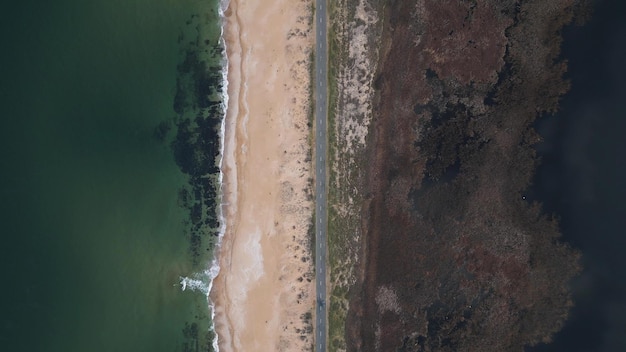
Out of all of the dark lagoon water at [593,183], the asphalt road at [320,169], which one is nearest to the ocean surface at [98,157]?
the asphalt road at [320,169]

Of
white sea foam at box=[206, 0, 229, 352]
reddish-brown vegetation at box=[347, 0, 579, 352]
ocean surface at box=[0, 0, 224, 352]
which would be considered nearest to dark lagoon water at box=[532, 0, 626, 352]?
reddish-brown vegetation at box=[347, 0, 579, 352]

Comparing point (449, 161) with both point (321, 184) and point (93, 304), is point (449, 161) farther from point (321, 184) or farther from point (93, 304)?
point (93, 304)

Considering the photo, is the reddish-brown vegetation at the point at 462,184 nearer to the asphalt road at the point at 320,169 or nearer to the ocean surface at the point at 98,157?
the asphalt road at the point at 320,169

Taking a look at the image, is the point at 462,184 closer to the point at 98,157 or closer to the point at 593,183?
the point at 593,183

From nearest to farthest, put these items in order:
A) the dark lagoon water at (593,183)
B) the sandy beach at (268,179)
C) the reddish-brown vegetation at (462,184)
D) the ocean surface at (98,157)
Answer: the reddish-brown vegetation at (462,184)
the dark lagoon water at (593,183)
the sandy beach at (268,179)
the ocean surface at (98,157)

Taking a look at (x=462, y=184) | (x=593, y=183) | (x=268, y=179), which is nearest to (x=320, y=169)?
(x=268, y=179)

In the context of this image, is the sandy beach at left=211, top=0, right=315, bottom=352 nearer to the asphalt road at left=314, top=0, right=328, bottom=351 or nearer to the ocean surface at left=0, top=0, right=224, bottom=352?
the asphalt road at left=314, top=0, right=328, bottom=351
